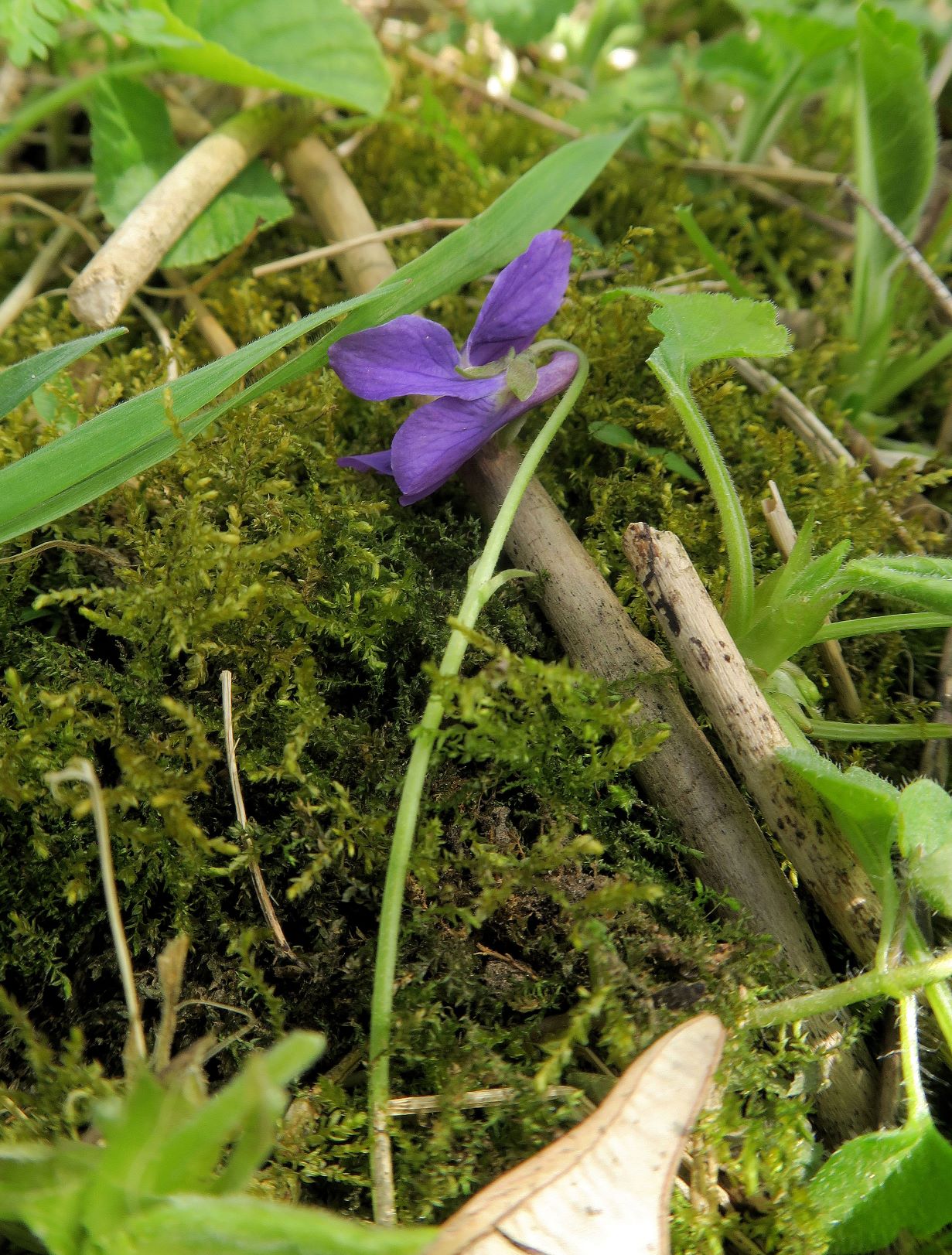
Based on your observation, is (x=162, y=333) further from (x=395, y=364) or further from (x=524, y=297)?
(x=524, y=297)

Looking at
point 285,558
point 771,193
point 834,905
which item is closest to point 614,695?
point 834,905

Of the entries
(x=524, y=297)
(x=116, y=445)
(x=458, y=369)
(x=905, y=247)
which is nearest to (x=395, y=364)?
(x=458, y=369)

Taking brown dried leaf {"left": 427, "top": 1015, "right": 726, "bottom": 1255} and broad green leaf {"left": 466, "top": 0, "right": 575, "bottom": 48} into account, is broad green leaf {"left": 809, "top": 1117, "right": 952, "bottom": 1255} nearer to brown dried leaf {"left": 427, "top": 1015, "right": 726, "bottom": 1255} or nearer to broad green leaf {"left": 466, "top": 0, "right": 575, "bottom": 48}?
brown dried leaf {"left": 427, "top": 1015, "right": 726, "bottom": 1255}

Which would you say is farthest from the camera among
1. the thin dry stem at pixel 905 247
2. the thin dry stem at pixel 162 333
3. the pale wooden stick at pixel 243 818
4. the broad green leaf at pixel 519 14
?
the broad green leaf at pixel 519 14

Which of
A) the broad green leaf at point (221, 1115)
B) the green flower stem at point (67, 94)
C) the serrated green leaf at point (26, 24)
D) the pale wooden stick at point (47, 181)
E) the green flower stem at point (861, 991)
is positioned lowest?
the green flower stem at point (861, 991)

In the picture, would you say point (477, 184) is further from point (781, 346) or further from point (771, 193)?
point (781, 346)

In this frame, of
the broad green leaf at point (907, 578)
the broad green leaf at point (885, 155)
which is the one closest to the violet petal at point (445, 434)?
the broad green leaf at point (907, 578)

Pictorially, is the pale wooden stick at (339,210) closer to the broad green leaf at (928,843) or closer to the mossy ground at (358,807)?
the mossy ground at (358,807)
